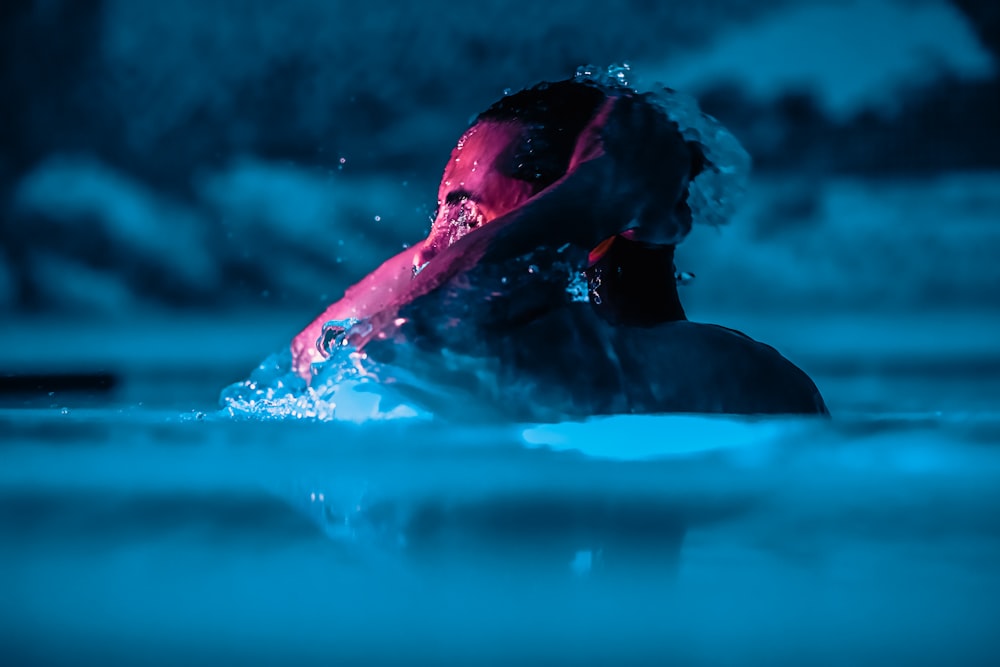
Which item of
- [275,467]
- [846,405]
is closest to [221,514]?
[275,467]

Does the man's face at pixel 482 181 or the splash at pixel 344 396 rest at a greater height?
the man's face at pixel 482 181

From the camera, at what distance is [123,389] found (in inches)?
69.3

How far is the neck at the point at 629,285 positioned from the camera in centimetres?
110

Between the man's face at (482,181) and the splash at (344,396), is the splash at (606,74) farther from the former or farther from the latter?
the splash at (344,396)

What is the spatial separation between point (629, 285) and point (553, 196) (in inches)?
8.4

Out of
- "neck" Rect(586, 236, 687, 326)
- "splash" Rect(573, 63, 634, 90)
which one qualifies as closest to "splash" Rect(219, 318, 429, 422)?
"neck" Rect(586, 236, 687, 326)

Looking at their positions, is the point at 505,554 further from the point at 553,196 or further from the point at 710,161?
the point at 710,161

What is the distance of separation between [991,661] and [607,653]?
118mm

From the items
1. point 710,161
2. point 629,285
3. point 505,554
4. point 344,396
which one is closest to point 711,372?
point 629,285

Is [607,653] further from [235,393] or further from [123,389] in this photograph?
[123,389]

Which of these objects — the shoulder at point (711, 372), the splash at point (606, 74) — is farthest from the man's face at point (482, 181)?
the shoulder at point (711, 372)

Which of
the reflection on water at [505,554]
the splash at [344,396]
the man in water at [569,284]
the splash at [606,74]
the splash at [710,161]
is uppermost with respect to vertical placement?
the splash at [606,74]

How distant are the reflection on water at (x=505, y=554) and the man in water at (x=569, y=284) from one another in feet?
0.68

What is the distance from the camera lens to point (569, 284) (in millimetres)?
937
